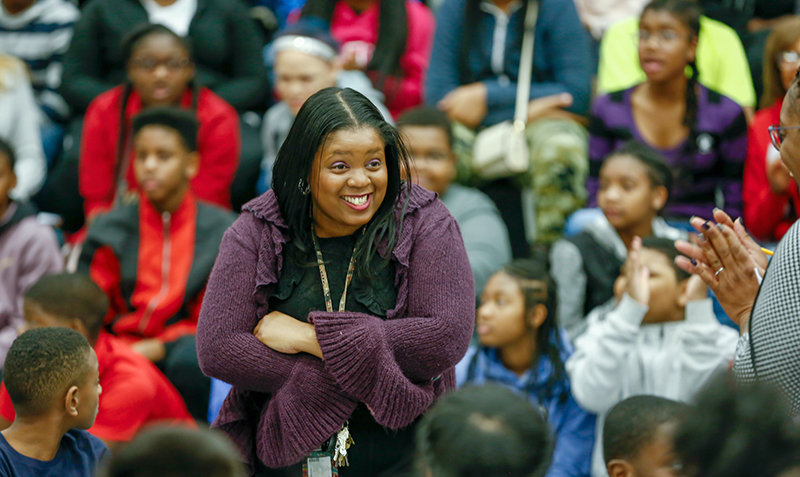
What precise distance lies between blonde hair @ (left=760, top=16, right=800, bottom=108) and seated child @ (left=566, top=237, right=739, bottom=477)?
151 centimetres

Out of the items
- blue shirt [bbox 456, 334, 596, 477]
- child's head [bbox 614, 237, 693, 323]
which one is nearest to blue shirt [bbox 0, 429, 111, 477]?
blue shirt [bbox 456, 334, 596, 477]

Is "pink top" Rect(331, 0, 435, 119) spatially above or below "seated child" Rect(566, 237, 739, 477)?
above

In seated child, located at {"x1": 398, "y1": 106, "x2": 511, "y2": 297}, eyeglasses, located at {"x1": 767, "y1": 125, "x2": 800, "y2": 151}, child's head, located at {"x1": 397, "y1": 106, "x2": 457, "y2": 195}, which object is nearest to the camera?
eyeglasses, located at {"x1": 767, "y1": 125, "x2": 800, "y2": 151}

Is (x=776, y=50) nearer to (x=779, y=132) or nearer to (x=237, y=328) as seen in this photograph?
(x=779, y=132)

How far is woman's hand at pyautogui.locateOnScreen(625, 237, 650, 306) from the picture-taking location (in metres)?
3.37

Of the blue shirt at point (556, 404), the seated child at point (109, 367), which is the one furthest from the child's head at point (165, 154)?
the blue shirt at point (556, 404)

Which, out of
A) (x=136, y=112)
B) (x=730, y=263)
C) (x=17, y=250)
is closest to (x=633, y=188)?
(x=730, y=263)

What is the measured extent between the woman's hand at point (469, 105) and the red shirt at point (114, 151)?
1301 mm

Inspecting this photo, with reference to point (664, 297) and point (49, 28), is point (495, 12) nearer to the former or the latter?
point (664, 297)

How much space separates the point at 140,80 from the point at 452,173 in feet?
5.92

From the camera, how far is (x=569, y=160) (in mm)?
4617

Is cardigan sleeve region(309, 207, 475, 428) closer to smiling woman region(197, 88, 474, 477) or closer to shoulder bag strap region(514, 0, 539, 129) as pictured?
smiling woman region(197, 88, 474, 477)

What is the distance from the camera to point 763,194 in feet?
14.0

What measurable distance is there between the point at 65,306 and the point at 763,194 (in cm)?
326
